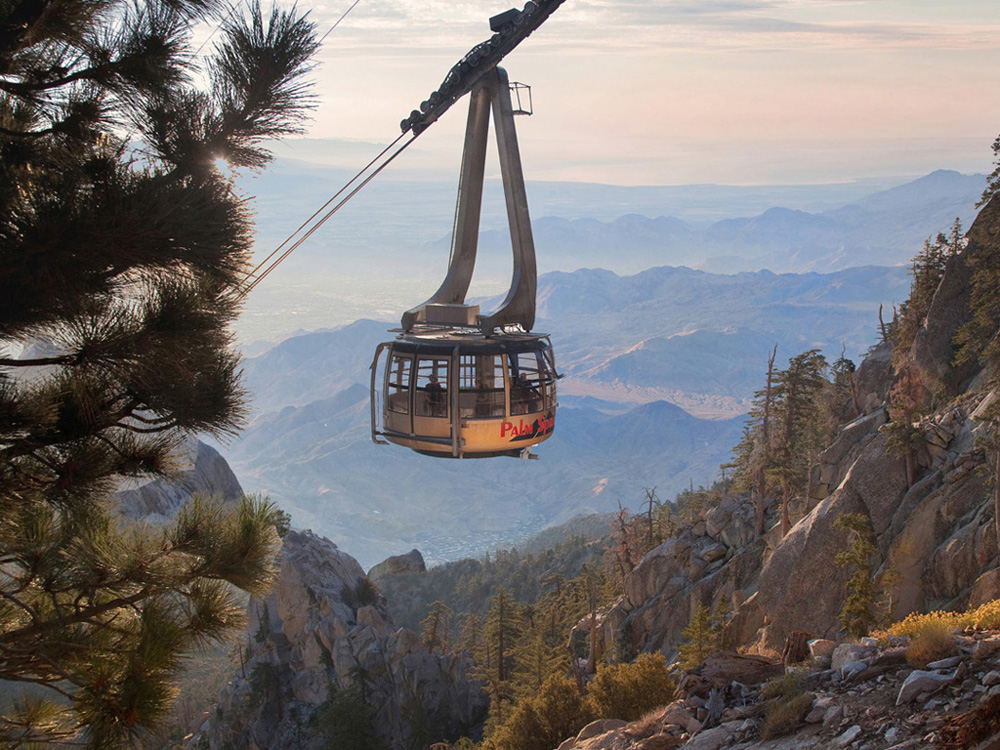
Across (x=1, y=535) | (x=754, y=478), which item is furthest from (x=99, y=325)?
(x=754, y=478)

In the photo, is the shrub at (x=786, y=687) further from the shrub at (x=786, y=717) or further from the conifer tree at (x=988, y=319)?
the conifer tree at (x=988, y=319)

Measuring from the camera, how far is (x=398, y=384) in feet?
44.9

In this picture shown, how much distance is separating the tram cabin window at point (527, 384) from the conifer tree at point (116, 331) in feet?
19.0

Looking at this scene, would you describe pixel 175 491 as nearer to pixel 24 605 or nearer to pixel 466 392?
pixel 466 392

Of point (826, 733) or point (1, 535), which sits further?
point (826, 733)

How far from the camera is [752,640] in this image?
32.1 metres

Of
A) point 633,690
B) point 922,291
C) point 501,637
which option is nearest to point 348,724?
point 501,637

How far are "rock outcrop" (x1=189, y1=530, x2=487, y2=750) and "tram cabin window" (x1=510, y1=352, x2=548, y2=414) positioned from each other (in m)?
44.9

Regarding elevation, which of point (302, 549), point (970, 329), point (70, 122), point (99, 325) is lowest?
point (302, 549)

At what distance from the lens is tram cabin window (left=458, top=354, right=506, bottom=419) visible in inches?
508

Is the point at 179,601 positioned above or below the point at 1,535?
below

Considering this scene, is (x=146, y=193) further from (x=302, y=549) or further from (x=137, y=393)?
(x=302, y=549)

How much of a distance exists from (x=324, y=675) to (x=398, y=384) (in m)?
55.0

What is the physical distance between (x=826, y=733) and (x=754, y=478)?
3185 centimetres
